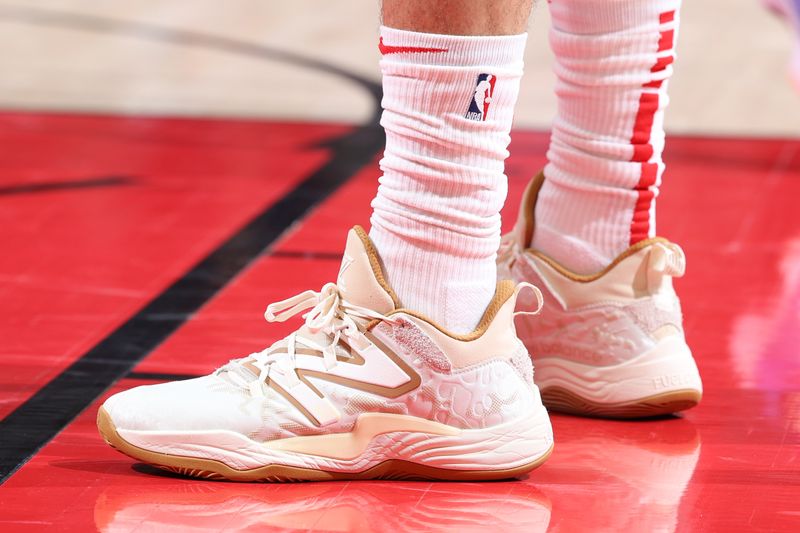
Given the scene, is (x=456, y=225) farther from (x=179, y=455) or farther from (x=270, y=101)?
(x=270, y=101)

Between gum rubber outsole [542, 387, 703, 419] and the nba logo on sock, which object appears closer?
the nba logo on sock

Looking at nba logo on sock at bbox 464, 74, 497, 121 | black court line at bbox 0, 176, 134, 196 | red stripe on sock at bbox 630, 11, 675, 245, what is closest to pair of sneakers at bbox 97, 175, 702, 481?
nba logo on sock at bbox 464, 74, 497, 121

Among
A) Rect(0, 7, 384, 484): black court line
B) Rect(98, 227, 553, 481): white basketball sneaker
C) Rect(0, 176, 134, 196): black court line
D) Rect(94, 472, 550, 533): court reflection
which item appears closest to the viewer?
Rect(94, 472, 550, 533): court reflection

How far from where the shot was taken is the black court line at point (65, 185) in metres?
2.68

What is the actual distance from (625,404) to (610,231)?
19cm

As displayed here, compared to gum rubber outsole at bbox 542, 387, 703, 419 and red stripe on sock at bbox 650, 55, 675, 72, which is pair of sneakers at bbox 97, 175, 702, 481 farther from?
red stripe on sock at bbox 650, 55, 675, 72

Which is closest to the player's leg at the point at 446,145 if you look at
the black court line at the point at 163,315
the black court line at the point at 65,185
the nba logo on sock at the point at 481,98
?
the nba logo on sock at the point at 481,98

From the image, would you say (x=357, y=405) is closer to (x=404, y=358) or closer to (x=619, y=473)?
(x=404, y=358)

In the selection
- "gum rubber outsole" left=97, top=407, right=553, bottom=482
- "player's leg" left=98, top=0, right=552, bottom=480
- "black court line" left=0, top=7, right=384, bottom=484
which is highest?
"player's leg" left=98, top=0, right=552, bottom=480

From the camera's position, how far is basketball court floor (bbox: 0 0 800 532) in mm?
1202

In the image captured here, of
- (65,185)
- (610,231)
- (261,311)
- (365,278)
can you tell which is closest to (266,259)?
(261,311)

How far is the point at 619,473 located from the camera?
4.25 ft

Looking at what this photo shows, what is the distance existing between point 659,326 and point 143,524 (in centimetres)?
64

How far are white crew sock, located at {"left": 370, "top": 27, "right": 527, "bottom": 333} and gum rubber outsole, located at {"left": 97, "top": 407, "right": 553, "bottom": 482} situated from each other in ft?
0.46
